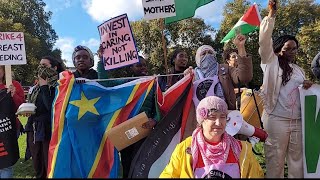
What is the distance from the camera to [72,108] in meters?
4.69

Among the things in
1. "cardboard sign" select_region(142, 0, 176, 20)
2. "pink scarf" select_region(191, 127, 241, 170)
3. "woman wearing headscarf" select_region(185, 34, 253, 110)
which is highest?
"cardboard sign" select_region(142, 0, 176, 20)

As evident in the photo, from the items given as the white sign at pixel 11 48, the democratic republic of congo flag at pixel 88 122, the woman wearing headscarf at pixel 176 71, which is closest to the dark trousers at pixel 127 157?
the democratic republic of congo flag at pixel 88 122

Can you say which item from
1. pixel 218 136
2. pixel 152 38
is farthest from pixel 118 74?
pixel 218 136

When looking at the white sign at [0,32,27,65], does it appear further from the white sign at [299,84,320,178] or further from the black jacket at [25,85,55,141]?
the white sign at [299,84,320,178]

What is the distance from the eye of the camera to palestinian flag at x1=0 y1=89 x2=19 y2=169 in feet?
17.9

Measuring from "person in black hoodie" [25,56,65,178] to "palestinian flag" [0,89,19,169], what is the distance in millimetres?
365

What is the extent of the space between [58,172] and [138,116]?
1.06 meters

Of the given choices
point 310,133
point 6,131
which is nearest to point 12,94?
point 6,131

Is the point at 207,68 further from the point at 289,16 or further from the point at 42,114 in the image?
the point at 289,16

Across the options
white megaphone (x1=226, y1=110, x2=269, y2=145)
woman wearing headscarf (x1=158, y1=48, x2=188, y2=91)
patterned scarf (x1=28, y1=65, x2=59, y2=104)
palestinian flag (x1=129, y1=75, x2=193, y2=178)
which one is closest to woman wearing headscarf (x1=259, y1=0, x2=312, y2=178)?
white megaphone (x1=226, y1=110, x2=269, y2=145)

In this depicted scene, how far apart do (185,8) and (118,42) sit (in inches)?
58.8

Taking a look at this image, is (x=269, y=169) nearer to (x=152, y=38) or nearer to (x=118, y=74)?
(x=118, y=74)

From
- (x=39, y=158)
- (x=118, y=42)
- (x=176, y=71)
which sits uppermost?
(x=118, y=42)

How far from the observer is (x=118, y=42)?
5.36m
